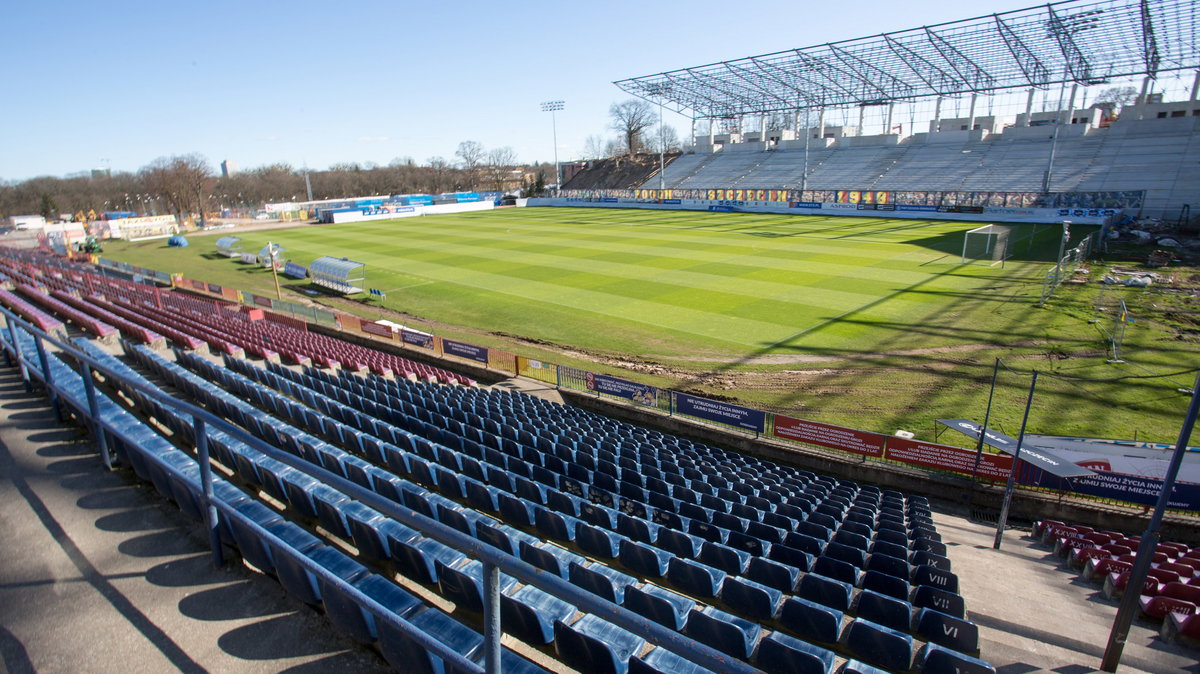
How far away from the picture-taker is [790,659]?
484 cm

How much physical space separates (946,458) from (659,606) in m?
12.1

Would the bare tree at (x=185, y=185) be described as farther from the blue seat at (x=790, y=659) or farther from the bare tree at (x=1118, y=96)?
the bare tree at (x=1118, y=96)

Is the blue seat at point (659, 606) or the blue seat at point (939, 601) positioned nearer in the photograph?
the blue seat at point (659, 606)

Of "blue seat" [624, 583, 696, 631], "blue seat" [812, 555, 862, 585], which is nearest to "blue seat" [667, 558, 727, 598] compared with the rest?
"blue seat" [624, 583, 696, 631]

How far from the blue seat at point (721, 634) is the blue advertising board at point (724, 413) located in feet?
38.6

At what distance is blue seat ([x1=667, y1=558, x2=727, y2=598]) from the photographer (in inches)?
256

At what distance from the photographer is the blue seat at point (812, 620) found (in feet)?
19.0

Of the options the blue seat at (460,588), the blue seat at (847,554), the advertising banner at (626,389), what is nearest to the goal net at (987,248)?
the advertising banner at (626,389)

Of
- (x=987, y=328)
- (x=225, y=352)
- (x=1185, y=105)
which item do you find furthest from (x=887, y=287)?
(x=1185, y=105)

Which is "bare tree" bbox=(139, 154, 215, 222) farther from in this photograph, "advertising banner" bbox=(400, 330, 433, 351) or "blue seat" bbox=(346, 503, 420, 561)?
"blue seat" bbox=(346, 503, 420, 561)

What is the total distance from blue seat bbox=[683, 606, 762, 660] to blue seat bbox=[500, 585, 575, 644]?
112 centimetres

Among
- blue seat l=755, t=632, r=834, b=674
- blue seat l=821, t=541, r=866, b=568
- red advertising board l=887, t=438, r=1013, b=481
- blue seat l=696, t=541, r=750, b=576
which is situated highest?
blue seat l=755, t=632, r=834, b=674

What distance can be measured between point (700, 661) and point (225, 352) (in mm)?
19109

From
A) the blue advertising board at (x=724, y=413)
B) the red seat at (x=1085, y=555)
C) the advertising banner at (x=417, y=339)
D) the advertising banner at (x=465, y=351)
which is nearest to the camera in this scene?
the red seat at (x=1085, y=555)
